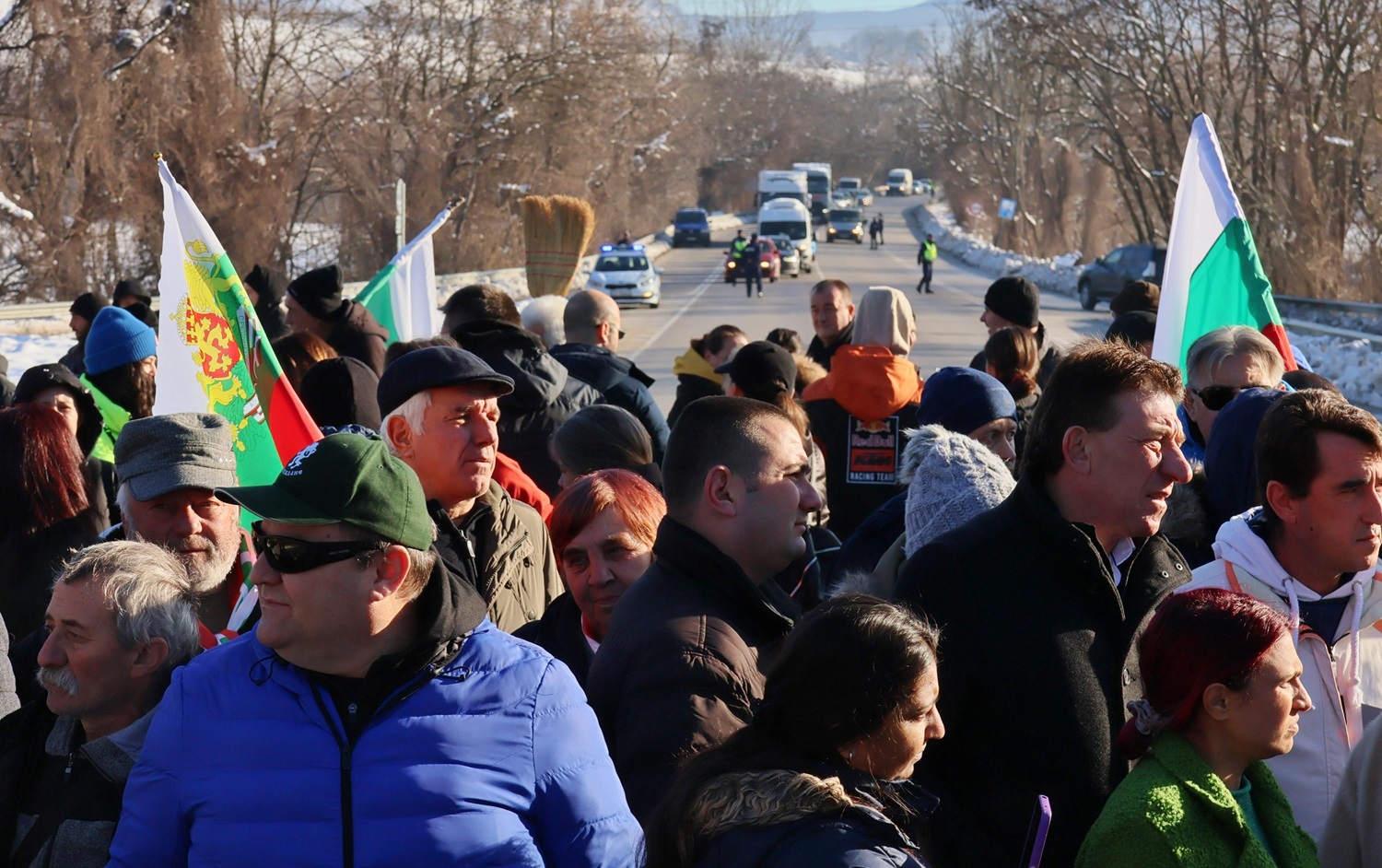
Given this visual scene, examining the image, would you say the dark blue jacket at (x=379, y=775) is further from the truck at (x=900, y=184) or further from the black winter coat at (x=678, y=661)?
the truck at (x=900, y=184)

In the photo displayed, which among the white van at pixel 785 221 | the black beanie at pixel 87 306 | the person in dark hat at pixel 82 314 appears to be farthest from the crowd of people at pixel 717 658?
the white van at pixel 785 221

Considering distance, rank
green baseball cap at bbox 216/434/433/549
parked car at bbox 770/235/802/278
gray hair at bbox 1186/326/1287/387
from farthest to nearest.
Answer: parked car at bbox 770/235/802/278, gray hair at bbox 1186/326/1287/387, green baseball cap at bbox 216/434/433/549

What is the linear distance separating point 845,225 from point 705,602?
7001cm

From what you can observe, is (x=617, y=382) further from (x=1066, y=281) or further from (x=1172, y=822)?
(x=1066, y=281)

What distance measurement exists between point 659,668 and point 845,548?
184 centimetres

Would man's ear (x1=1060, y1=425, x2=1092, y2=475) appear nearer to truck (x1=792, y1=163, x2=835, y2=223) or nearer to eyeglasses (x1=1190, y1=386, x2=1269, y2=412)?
eyeglasses (x1=1190, y1=386, x2=1269, y2=412)

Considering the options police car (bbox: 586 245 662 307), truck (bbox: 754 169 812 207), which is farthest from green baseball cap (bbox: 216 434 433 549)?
truck (bbox: 754 169 812 207)

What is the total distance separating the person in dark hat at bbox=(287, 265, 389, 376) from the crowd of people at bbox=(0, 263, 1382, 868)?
11.2 ft

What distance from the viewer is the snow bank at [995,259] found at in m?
46.6

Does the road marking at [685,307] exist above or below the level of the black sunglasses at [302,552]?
below

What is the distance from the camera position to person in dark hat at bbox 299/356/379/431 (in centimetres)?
580

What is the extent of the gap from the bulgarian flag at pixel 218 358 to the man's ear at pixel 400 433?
109cm

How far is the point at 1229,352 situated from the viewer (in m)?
5.30

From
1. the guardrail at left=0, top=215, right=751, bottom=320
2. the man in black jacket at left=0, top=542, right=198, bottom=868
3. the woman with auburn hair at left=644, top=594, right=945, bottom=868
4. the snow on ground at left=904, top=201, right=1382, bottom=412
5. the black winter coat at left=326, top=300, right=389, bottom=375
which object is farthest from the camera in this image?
the guardrail at left=0, top=215, right=751, bottom=320
